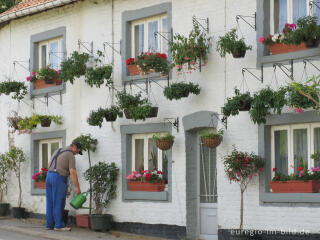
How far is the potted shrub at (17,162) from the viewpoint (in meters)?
19.3

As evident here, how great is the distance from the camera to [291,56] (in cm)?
1350

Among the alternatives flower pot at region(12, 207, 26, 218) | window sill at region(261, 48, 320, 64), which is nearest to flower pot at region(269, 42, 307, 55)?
window sill at region(261, 48, 320, 64)

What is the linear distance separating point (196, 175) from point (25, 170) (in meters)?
6.11

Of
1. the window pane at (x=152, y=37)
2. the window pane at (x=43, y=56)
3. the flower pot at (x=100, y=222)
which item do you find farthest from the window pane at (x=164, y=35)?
the window pane at (x=43, y=56)

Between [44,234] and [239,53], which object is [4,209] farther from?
[239,53]

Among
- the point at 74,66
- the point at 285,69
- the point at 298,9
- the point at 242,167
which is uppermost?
the point at 298,9

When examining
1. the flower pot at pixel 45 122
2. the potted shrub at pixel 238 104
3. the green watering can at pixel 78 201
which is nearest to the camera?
the potted shrub at pixel 238 104

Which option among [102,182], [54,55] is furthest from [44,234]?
[54,55]

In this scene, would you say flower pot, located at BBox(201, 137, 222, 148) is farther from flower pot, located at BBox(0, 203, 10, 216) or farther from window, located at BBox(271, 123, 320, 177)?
flower pot, located at BBox(0, 203, 10, 216)

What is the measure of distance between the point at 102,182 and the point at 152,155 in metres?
1.38

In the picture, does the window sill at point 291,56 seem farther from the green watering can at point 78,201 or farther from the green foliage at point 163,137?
the green watering can at point 78,201

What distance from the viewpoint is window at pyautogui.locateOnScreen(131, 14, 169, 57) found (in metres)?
16.3

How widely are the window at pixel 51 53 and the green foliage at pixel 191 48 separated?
4.84m

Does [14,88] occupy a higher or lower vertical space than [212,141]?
higher
